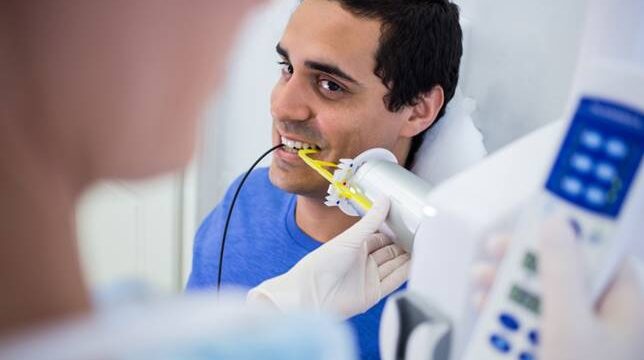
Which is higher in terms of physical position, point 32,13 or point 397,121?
point 32,13

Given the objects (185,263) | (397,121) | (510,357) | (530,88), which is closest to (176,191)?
(185,263)

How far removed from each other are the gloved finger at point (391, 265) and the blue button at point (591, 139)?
1.84 ft

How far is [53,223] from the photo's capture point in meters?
0.38

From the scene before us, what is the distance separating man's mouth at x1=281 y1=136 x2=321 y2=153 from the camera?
136 cm

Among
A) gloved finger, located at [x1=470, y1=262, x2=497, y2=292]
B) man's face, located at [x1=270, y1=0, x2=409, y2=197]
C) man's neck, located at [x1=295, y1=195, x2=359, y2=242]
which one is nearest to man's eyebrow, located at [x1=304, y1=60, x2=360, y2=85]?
man's face, located at [x1=270, y1=0, x2=409, y2=197]

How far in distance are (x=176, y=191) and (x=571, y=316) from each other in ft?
5.52

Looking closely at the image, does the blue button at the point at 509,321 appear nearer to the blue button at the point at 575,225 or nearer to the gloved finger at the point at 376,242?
the blue button at the point at 575,225

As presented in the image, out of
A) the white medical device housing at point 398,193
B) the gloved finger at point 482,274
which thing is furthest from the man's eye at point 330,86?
the gloved finger at point 482,274

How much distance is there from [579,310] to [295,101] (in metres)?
0.93

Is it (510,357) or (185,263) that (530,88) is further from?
(185,263)

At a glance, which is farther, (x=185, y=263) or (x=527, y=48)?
(x=185, y=263)

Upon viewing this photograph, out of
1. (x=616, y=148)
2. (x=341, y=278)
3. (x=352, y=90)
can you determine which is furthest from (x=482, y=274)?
(x=352, y=90)

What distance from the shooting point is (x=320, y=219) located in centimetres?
145

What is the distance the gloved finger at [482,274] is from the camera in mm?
A: 524
